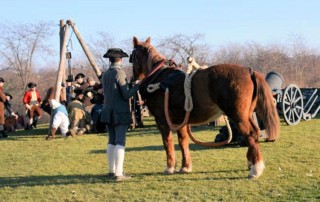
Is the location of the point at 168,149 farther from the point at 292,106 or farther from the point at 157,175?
the point at 292,106

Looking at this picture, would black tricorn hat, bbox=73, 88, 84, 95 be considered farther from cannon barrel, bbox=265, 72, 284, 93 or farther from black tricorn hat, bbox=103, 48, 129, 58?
black tricorn hat, bbox=103, 48, 129, 58

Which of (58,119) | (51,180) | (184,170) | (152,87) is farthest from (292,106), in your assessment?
(51,180)

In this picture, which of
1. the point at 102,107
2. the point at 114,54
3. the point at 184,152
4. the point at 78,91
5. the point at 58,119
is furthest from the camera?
the point at 78,91

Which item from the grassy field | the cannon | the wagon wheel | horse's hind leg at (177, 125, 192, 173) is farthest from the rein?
the wagon wheel

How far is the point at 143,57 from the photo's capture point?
6969mm

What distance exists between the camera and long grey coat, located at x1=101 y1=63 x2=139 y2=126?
Result: 611cm

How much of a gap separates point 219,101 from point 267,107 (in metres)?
0.71

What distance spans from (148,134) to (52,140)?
2.67 meters

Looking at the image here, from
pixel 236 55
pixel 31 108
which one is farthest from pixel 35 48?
pixel 236 55

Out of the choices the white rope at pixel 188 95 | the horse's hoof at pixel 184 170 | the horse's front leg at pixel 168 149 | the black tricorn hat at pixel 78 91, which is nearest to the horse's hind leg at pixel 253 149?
the white rope at pixel 188 95

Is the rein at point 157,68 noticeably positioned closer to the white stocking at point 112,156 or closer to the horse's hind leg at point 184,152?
the horse's hind leg at point 184,152

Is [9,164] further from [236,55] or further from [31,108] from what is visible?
[236,55]

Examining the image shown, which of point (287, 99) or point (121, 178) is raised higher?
point (287, 99)

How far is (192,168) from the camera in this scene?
670 cm
